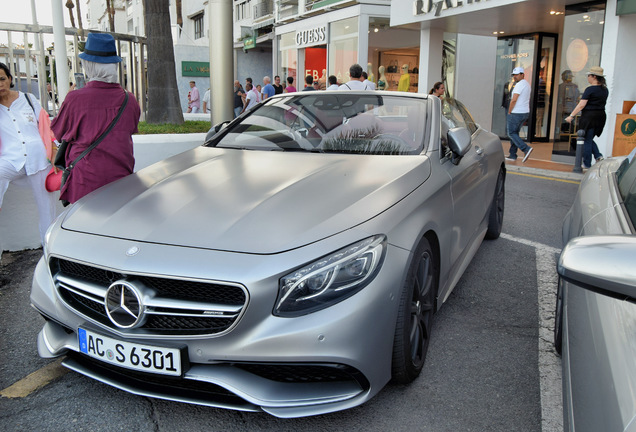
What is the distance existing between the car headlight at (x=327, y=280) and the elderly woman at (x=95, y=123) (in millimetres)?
2185

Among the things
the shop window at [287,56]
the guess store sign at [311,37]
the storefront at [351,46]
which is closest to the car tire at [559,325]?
the storefront at [351,46]

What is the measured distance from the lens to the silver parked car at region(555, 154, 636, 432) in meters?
1.21

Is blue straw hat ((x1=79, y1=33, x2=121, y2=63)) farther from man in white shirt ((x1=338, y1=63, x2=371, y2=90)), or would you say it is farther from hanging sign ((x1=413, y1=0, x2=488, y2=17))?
hanging sign ((x1=413, y1=0, x2=488, y2=17))

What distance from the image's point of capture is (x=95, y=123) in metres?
3.71

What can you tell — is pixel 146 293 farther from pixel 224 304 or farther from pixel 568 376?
pixel 568 376

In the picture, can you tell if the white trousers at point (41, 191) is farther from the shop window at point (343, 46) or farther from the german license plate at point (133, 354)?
the shop window at point (343, 46)

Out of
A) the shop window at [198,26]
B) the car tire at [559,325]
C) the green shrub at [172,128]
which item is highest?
the shop window at [198,26]

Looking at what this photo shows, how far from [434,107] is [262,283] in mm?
2148

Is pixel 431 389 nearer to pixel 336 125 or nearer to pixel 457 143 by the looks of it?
pixel 457 143

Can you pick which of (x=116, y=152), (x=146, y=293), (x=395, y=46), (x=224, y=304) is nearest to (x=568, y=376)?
(x=224, y=304)

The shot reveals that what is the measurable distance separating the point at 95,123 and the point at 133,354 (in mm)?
2041

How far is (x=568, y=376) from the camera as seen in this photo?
5.81 ft

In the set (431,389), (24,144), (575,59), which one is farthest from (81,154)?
(575,59)

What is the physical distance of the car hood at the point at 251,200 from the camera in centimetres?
233
